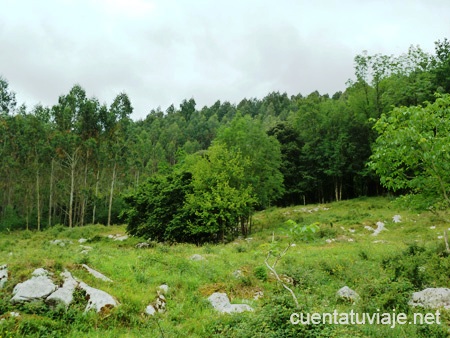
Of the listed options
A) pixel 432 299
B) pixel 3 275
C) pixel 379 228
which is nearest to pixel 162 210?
pixel 379 228

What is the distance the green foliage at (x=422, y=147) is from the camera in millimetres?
11391

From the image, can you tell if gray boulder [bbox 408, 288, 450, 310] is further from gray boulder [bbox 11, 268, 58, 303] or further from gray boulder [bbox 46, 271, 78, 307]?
gray boulder [bbox 11, 268, 58, 303]

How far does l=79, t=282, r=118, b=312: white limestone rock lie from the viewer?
344 inches

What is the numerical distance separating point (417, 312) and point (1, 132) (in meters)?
57.8

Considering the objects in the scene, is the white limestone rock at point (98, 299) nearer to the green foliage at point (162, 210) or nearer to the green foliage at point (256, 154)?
the green foliage at point (162, 210)

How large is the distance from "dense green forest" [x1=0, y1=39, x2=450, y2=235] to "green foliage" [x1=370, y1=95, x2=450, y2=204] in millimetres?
16721

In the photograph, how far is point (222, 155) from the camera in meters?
31.5

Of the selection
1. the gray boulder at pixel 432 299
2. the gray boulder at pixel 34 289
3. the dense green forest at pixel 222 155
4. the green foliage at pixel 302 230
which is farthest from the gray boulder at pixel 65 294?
the dense green forest at pixel 222 155

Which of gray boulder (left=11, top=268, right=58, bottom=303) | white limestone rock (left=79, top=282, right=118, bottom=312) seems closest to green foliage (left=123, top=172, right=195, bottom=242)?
white limestone rock (left=79, top=282, right=118, bottom=312)

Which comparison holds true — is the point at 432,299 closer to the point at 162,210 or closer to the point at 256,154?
the point at 162,210

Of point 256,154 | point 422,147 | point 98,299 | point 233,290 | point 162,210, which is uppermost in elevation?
point 256,154

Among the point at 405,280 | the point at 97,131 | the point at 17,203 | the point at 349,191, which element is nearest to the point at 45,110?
the point at 97,131

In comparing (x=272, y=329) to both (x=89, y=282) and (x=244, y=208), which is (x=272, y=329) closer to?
(x=89, y=282)

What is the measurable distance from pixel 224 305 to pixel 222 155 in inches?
875
